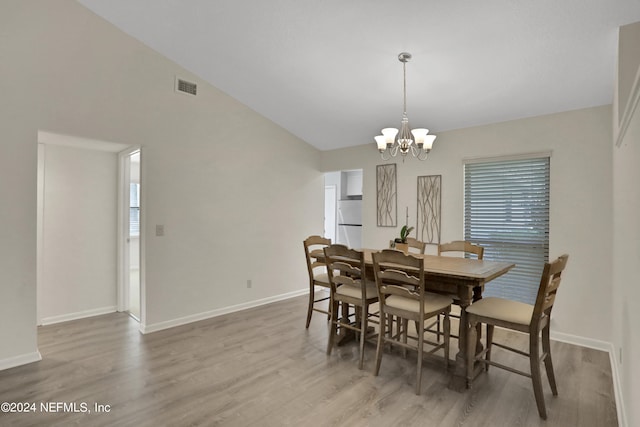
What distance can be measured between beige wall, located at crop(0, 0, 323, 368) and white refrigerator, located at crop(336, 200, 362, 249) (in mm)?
1238

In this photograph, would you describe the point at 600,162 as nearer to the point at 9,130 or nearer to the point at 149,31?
the point at 149,31

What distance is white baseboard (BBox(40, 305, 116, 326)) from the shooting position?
3.89 meters

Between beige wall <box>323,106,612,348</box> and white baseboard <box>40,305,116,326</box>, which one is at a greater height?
beige wall <box>323,106,612,348</box>

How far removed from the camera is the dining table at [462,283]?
244cm

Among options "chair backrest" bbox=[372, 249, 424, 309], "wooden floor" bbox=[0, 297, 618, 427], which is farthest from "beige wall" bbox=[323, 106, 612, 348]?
"chair backrest" bbox=[372, 249, 424, 309]

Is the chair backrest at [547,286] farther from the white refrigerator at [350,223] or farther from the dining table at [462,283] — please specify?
the white refrigerator at [350,223]

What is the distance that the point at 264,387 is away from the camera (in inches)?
100

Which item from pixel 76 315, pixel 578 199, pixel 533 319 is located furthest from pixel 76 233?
pixel 578 199

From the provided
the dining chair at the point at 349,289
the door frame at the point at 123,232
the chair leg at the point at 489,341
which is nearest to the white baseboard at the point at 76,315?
the door frame at the point at 123,232

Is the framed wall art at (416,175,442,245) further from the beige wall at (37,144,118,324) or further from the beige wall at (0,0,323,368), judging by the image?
the beige wall at (37,144,118,324)

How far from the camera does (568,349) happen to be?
3.27m

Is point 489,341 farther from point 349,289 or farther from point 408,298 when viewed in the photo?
point 349,289

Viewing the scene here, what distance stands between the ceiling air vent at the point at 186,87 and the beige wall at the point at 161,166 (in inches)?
2.6

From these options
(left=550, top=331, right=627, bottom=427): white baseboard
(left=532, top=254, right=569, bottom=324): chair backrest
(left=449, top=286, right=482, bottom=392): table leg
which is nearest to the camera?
(left=532, top=254, right=569, bottom=324): chair backrest
